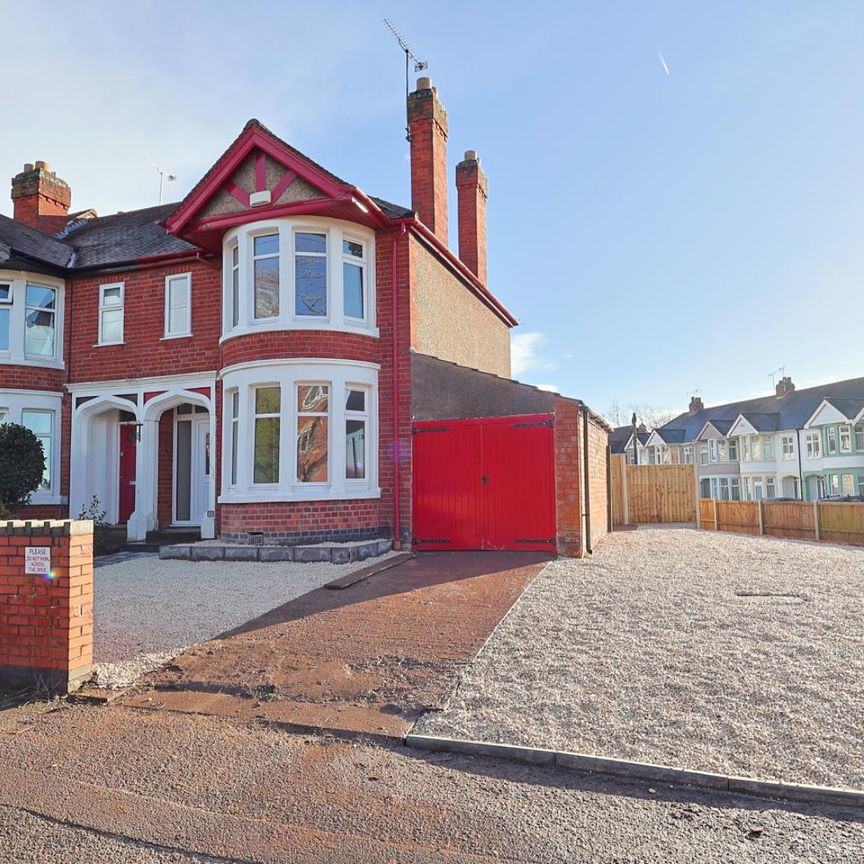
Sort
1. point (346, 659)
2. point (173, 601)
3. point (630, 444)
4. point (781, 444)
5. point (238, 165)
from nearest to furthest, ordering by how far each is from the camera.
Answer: point (346, 659), point (173, 601), point (238, 165), point (781, 444), point (630, 444)

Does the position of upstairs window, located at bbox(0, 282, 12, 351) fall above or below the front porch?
above

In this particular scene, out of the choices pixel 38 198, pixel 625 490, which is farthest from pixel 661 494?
pixel 38 198

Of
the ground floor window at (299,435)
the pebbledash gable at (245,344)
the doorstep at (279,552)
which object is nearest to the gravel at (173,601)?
the doorstep at (279,552)

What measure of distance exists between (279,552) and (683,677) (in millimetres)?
7272

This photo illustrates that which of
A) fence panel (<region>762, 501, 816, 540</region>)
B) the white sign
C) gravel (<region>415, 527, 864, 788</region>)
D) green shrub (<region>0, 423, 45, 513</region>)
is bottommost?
gravel (<region>415, 527, 864, 788</region>)

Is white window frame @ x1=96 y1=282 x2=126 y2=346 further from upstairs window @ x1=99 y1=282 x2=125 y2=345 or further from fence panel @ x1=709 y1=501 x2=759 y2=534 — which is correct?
fence panel @ x1=709 y1=501 x2=759 y2=534

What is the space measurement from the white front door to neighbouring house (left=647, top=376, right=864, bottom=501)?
1134 inches

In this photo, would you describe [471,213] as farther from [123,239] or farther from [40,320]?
[40,320]

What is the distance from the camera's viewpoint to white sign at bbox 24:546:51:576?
16.5 feet

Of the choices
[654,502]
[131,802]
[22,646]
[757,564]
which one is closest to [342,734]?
[131,802]

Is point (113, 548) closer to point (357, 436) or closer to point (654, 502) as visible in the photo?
point (357, 436)

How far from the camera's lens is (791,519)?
18688 millimetres

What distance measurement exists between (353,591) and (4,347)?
38.1ft

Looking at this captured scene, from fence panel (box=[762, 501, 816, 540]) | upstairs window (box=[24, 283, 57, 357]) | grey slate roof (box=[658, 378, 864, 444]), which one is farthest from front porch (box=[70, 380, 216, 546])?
grey slate roof (box=[658, 378, 864, 444])
